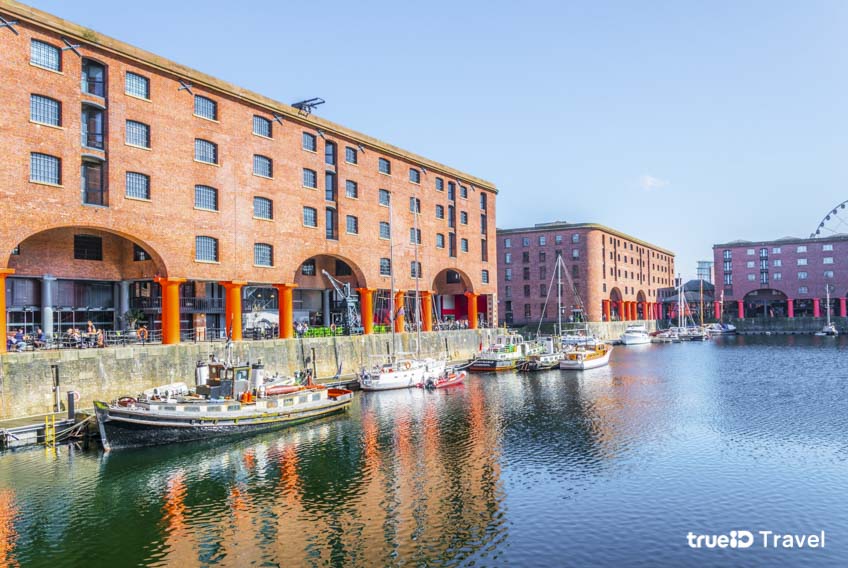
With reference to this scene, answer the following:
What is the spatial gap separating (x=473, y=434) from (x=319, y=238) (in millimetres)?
26639

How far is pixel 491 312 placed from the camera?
8094 centimetres

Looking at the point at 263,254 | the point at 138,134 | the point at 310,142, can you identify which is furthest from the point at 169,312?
the point at 310,142

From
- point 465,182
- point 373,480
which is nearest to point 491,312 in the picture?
point 465,182

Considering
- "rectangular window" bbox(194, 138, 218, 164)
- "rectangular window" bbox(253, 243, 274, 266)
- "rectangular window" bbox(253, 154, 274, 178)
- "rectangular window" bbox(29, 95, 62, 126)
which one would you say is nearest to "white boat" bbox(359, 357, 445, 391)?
"rectangular window" bbox(253, 243, 274, 266)

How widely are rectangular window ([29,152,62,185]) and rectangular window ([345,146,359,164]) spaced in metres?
26.1

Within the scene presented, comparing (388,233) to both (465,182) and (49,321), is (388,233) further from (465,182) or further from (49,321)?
(49,321)

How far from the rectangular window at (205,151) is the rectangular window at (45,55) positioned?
9987 millimetres

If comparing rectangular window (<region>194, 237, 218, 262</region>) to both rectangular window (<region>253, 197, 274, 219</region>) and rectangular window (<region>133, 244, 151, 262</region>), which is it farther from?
rectangular window (<region>133, 244, 151, 262</region>)

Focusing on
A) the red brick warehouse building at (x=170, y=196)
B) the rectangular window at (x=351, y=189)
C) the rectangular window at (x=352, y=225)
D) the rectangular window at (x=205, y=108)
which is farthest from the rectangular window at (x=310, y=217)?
the rectangular window at (x=205, y=108)

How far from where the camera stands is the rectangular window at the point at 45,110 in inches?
1448

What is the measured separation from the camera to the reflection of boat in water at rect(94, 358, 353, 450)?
3194 cm

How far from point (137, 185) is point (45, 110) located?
6.66 metres

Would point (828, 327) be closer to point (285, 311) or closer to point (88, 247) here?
point (285, 311)

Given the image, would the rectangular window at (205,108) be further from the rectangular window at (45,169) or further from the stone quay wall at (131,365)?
the stone quay wall at (131,365)
